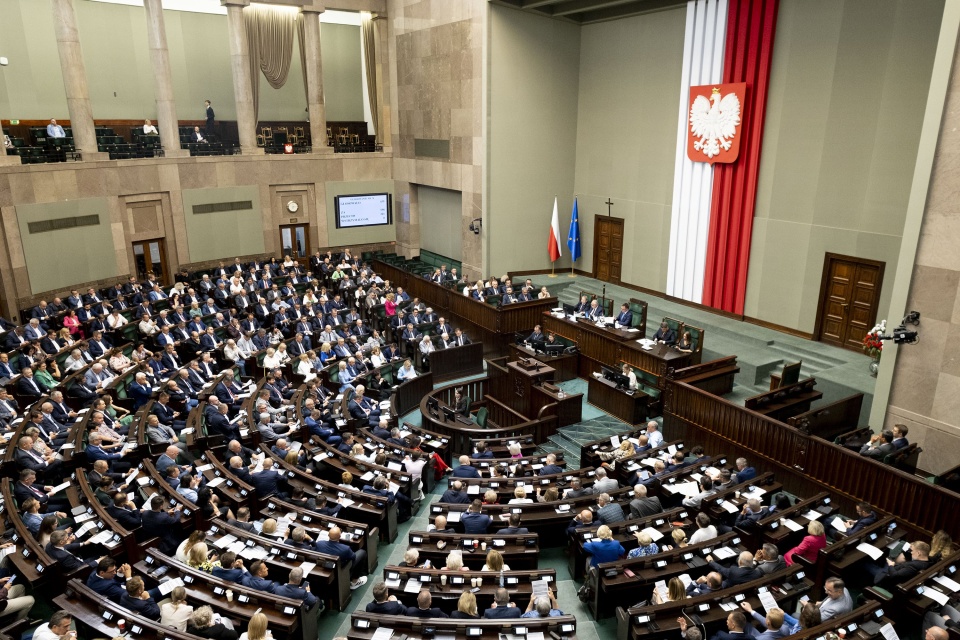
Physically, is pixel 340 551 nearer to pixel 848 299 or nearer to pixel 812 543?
pixel 812 543

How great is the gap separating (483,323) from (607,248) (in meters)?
5.62

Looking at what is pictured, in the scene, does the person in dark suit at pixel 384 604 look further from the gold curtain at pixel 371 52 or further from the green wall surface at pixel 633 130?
the gold curtain at pixel 371 52

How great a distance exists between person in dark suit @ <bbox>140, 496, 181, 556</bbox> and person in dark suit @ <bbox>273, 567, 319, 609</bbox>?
6.02ft

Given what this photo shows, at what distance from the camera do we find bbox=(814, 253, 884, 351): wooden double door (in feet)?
42.4

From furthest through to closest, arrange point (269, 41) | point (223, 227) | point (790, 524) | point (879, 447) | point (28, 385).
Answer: point (269, 41)
point (223, 227)
point (28, 385)
point (879, 447)
point (790, 524)

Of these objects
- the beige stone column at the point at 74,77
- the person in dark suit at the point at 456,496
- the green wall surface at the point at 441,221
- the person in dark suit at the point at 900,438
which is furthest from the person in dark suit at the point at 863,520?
the beige stone column at the point at 74,77

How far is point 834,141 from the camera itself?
13297 millimetres

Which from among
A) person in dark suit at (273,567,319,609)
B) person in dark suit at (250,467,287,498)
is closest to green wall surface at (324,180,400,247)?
person in dark suit at (250,467,287,498)

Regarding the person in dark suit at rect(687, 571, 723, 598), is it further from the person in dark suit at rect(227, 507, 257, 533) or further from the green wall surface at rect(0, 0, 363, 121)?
the green wall surface at rect(0, 0, 363, 121)

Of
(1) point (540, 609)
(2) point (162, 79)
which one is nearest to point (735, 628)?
(1) point (540, 609)

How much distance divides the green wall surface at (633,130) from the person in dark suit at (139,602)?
14544 millimetres

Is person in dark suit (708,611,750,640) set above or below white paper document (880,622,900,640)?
above

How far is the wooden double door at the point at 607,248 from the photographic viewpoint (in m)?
18.9

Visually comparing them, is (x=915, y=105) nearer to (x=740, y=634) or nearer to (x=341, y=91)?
(x=740, y=634)
